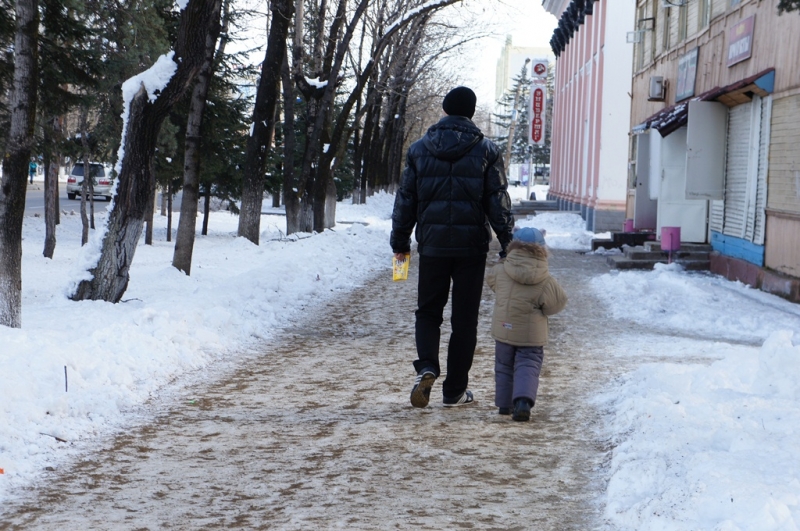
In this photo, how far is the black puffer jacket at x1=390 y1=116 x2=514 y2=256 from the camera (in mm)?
6000

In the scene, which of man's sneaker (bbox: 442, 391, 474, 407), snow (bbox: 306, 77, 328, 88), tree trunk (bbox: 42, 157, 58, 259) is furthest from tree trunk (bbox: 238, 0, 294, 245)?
man's sneaker (bbox: 442, 391, 474, 407)

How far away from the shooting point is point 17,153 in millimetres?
8539

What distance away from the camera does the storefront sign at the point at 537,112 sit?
50219 millimetres

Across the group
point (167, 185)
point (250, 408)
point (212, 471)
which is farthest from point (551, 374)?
point (167, 185)

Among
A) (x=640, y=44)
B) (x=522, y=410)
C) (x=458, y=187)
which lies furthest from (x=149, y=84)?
(x=640, y=44)

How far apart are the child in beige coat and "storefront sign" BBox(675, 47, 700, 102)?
13.8m

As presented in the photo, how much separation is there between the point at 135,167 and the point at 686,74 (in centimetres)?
1259

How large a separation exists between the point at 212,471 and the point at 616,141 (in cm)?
2474

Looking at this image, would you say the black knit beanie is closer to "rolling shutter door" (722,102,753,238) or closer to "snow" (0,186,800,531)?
"snow" (0,186,800,531)

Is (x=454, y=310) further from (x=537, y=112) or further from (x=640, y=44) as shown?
(x=537, y=112)

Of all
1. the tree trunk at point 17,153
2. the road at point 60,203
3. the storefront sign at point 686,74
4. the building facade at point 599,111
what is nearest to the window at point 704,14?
the storefront sign at point 686,74

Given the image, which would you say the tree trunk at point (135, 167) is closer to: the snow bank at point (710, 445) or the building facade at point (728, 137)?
the snow bank at point (710, 445)

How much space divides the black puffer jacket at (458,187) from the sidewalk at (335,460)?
114 centimetres

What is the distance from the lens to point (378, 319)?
11.0 meters
